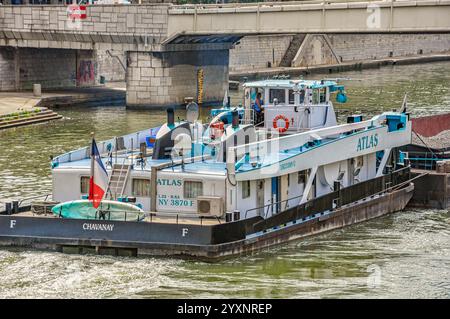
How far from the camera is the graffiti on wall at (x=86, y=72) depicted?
86.6m

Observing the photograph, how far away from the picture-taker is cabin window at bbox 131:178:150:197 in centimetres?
3616

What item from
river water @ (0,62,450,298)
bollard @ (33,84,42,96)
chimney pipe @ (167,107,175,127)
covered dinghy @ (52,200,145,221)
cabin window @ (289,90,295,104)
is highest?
cabin window @ (289,90,295,104)

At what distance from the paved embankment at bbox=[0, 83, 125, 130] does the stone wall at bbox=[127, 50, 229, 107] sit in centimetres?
393

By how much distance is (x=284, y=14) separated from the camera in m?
71.3

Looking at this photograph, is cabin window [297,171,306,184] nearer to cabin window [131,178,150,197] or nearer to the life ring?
the life ring

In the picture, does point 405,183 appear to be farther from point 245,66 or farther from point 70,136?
point 245,66

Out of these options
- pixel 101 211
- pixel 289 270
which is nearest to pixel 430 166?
pixel 289 270

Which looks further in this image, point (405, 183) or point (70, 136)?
point (70, 136)

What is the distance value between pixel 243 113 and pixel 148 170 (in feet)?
23.1

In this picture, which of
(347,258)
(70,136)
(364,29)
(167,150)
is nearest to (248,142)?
(167,150)

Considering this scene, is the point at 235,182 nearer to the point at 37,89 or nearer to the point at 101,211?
the point at 101,211

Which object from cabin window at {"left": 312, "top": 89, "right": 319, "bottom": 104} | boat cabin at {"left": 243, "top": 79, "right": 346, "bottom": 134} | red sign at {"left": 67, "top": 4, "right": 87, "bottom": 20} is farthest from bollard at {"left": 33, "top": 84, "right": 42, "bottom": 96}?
cabin window at {"left": 312, "top": 89, "right": 319, "bottom": 104}

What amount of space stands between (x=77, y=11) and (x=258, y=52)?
3201cm

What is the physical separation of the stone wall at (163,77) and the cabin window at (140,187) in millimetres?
40179
